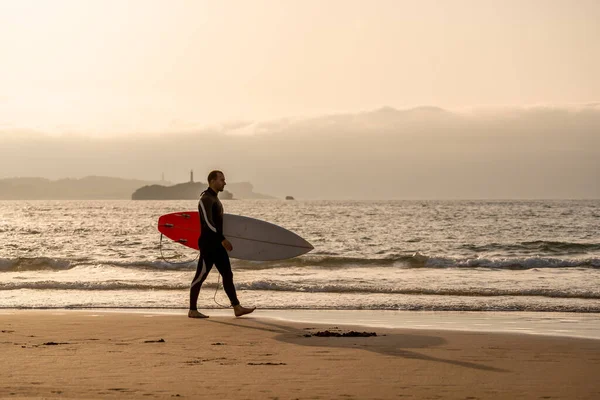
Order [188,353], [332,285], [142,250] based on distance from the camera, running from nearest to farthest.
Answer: [188,353] < [332,285] < [142,250]

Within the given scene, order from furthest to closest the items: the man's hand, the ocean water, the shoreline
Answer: the ocean water, the man's hand, the shoreline

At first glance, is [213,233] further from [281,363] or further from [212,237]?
[281,363]

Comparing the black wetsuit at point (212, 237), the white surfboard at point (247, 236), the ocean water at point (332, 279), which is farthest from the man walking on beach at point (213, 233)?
the white surfboard at point (247, 236)

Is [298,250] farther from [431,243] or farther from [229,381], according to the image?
[431,243]

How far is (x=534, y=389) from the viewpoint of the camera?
211 inches

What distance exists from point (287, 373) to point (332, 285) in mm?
8529

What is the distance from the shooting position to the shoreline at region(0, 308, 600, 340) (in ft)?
28.7

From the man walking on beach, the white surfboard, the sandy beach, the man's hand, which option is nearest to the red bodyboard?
the white surfboard

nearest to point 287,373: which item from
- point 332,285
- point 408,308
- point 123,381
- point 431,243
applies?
point 123,381

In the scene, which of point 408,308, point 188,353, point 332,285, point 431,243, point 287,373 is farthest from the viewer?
point 431,243

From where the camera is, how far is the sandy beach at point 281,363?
526 cm

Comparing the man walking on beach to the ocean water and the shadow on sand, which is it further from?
the ocean water

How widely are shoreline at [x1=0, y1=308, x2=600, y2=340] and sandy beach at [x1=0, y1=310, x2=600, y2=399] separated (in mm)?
550

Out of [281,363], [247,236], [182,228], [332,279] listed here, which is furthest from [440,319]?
[332,279]
